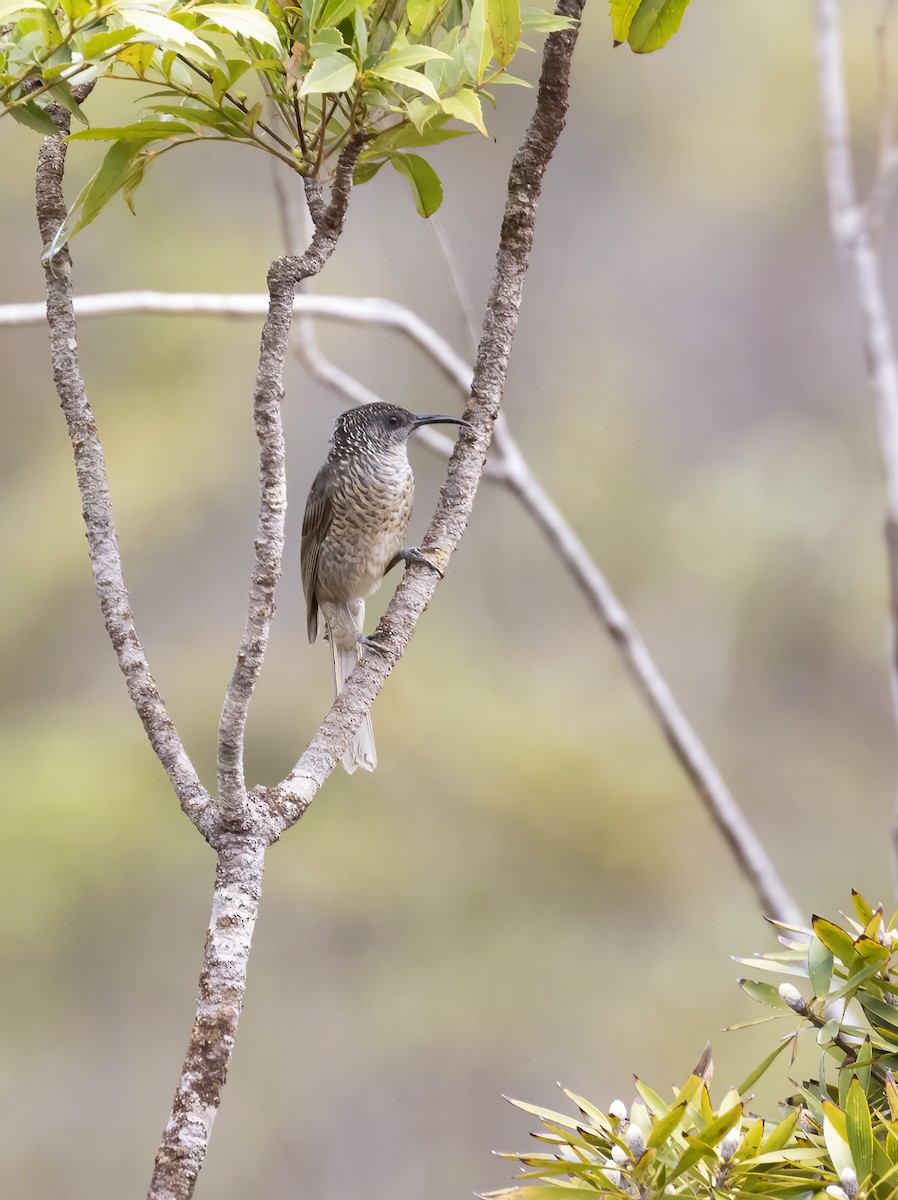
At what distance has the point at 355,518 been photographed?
3297mm

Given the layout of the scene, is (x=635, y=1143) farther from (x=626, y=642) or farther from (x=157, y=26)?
(x=626, y=642)

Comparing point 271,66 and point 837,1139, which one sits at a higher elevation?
point 271,66

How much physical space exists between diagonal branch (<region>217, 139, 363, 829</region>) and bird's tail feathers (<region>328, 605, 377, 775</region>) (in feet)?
2.10

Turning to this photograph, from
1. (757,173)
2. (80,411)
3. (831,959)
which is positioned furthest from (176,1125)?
(757,173)

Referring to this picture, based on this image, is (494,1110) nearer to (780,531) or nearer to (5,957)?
(5,957)

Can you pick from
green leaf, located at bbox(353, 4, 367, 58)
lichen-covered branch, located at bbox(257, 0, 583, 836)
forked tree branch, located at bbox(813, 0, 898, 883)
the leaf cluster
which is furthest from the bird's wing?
green leaf, located at bbox(353, 4, 367, 58)

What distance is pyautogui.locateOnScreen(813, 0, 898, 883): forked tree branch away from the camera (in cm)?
308

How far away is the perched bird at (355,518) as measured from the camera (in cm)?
326

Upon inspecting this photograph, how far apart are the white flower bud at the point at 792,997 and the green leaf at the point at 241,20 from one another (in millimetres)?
862

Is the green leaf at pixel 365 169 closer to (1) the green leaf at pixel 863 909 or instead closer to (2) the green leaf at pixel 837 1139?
(1) the green leaf at pixel 863 909

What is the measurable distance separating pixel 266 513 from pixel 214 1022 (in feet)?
1.63

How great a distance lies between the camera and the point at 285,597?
9.65m

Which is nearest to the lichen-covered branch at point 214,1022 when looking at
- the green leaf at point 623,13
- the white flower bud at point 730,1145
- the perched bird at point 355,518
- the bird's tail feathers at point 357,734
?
the white flower bud at point 730,1145

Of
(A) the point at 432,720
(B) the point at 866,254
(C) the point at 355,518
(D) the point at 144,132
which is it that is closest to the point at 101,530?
(D) the point at 144,132
